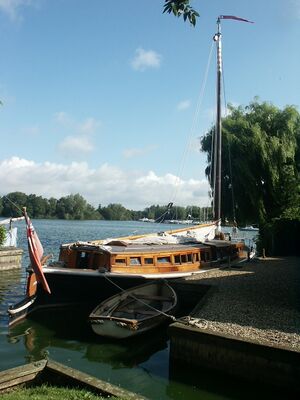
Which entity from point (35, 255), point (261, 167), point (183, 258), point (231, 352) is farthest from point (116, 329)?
point (261, 167)

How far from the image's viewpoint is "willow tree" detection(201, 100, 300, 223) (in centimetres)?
2947

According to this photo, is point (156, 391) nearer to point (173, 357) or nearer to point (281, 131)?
point (173, 357)

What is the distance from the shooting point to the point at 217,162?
95.6ft

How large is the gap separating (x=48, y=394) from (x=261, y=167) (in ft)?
82.9

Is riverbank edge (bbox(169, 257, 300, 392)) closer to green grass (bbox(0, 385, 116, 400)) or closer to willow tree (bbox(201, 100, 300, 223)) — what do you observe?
green grass (bbox(0, 385, 116, 400))

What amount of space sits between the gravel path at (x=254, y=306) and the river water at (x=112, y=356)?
138cm

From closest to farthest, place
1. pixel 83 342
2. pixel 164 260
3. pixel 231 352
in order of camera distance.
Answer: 1. pixel 231 352
2. pixel 83 342
3. pixel 164 260

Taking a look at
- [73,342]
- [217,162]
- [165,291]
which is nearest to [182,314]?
[165,291]

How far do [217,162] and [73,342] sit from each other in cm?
1918

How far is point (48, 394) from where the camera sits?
7418 mm

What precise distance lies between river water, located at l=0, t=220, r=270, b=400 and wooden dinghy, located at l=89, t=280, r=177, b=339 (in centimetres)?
51

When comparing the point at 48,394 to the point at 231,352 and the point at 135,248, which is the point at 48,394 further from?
the point at 135,248

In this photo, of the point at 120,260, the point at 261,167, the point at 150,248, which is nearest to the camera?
the point at 120,260

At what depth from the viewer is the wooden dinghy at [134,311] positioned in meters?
12.6
